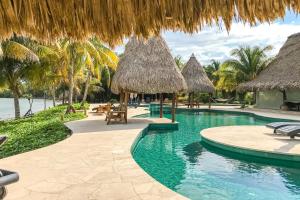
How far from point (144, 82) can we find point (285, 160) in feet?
23.2

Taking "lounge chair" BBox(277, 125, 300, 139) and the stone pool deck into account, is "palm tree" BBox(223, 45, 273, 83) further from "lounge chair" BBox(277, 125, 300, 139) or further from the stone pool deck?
"lounge chair" BBox(277, 125, 300, 139)

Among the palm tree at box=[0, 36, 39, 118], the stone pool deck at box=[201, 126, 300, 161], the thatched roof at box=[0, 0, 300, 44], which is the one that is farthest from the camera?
the palm tree at box=[0, 36, 39, 118]

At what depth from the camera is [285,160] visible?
22.5 ft

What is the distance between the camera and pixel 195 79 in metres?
23.4

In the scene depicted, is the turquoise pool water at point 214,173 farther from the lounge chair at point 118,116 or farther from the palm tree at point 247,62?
the palm tree at point 247,62

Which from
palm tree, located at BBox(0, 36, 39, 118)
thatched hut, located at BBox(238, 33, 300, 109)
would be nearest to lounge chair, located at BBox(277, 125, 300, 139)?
thatched hut, located at BBox(238, 33, 300, 109)

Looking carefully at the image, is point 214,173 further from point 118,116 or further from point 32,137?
point 118,116

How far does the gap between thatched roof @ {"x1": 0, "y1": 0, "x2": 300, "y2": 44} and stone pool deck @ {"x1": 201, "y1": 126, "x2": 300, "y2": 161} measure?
180 inches

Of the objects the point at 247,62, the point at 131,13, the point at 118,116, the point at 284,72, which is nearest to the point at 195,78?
the point at 247,62

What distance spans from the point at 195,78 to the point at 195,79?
0.14 m

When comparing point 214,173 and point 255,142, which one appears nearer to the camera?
point 214,173

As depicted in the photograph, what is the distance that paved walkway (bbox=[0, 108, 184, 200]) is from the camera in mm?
4125

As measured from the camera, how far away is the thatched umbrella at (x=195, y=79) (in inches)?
907

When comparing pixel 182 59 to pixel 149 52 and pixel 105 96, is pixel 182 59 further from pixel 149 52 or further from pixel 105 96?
pixel 149 52
